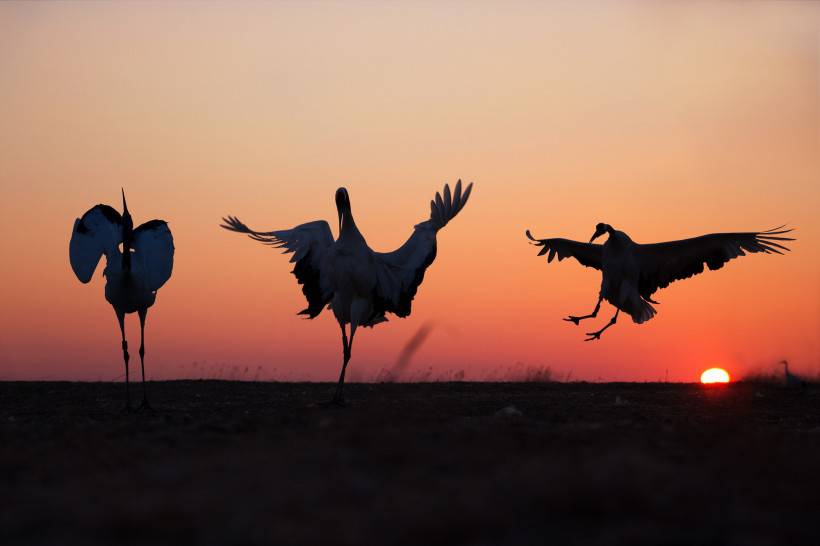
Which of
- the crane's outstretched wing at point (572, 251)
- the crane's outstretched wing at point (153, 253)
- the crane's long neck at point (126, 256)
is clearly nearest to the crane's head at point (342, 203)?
the crane's outstretched wing at point (153, 253)

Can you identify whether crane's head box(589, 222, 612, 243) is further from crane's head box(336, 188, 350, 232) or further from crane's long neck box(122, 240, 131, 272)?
crane's long neck box(122, 240, 131, 272)

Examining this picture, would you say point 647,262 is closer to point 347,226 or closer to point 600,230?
point 600,230

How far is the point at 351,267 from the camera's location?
13.0 meters

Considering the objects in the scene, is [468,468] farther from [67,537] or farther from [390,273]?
[390,273]

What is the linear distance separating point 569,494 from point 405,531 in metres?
1.05

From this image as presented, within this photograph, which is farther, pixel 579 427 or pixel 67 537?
pixel 579 427

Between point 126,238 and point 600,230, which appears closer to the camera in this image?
point 126,238

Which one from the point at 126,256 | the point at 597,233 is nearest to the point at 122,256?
the point at 126,256

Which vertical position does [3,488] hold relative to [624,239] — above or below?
below

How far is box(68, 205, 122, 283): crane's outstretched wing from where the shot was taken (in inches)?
529

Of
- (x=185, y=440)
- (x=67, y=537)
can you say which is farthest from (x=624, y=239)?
(x=67, y=537)

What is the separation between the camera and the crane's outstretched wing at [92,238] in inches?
529

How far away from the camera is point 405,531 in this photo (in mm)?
5309

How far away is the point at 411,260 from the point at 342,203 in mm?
1156
